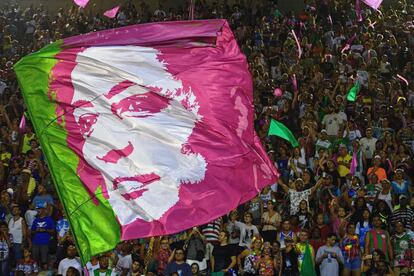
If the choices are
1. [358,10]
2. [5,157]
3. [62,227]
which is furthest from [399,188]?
[358,10]

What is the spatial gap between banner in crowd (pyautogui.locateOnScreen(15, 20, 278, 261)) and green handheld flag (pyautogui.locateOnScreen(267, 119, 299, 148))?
8043 mm

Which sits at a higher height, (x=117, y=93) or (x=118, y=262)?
(x=117, y=93)

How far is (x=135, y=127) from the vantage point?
1065cm

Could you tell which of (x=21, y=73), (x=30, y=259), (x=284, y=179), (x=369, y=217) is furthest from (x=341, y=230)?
(x=21, y=73)

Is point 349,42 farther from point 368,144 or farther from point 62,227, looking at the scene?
point 62,227

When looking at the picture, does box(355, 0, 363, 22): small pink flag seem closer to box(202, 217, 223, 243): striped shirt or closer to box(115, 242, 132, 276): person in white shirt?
box(202, 217, 223, 243): striped shirt

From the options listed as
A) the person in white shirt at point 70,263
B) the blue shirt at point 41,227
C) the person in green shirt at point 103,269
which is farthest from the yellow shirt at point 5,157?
the person in green shirt at point 103,269

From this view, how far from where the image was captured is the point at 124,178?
10.3 metres

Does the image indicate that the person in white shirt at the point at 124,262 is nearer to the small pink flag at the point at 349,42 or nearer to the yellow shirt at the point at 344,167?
the yellow shirt at the point at 344,167

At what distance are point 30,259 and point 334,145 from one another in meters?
6.41

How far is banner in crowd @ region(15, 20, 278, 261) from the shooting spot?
33.3 feet

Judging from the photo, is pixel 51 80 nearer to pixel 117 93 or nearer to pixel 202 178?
pixel 117 93

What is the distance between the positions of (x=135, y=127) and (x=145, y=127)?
4.4 inches

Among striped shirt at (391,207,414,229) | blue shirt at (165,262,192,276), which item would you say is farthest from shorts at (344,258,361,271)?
blue shirt at (165,262,192,276)
